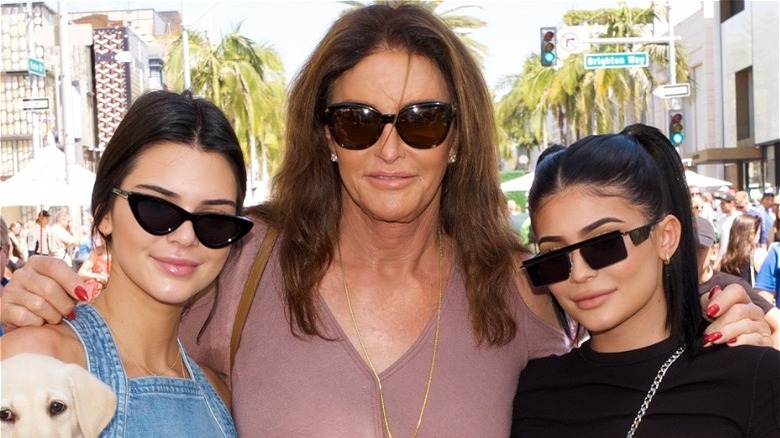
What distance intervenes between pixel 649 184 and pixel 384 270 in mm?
1035

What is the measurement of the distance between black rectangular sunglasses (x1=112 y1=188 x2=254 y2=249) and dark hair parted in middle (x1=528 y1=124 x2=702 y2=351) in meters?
1.10

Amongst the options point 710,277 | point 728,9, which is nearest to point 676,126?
point 710,277

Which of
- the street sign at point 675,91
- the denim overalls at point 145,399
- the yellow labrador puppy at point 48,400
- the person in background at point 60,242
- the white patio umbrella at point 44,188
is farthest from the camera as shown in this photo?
the street sign at point 675,91

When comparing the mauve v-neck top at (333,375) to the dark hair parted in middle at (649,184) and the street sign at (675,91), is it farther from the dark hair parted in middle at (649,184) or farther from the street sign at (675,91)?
the street sign at (675,91)

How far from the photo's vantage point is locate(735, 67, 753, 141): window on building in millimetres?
37000

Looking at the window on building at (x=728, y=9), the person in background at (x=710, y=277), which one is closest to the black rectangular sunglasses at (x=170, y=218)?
the person in background at (x=710, y=277)

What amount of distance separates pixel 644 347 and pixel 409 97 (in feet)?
3.90

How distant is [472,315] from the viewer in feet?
11.2

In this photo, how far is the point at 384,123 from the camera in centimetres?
328

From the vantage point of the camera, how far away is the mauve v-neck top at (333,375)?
3.12 m

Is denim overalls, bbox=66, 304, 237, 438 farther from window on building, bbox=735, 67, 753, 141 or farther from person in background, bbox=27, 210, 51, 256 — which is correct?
window on building, bbox=735, 67, 753, 141

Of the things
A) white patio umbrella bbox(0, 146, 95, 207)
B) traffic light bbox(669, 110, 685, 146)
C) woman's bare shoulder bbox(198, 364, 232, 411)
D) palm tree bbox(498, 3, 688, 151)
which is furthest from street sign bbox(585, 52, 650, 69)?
woman's bare shoulder bbox(198, 364, 232, 411)

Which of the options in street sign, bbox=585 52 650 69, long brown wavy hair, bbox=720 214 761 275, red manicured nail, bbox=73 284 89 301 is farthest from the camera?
street sign, bbox=585 52 650 69

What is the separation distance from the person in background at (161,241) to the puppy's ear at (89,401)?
185mm
